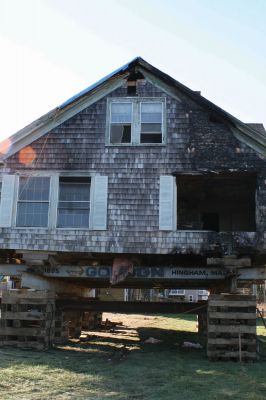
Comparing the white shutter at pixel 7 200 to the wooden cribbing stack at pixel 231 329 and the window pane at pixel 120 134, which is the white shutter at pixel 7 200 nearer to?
the window pane at pixel 120 134

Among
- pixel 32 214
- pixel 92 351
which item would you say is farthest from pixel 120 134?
pixel 92 351

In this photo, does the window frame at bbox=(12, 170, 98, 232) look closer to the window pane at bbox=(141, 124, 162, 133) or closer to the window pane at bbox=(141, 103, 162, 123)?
the window pane at bbox=(141, 124, 162, 133)

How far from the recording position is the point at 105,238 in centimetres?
1368

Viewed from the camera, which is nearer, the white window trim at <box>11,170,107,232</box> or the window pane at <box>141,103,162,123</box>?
the white window trim at <box>11,170,107,232</box>

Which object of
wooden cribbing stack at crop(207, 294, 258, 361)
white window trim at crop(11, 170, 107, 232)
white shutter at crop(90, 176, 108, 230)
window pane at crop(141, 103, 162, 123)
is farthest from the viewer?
window pane at crop(141, 103, 162, 123)

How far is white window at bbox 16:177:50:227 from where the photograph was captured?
46.1 ft

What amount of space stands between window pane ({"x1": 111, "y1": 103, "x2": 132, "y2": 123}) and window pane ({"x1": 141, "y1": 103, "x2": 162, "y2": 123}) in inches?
16.1

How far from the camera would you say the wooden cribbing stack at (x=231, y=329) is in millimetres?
12664

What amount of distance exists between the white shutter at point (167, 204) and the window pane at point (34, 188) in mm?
3255

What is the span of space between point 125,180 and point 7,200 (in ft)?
11.0

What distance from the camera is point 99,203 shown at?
1382 centimetres

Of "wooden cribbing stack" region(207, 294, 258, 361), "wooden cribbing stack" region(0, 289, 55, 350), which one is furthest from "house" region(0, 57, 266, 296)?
"wooden cribbing stack" region(207, 294, 258, 361)

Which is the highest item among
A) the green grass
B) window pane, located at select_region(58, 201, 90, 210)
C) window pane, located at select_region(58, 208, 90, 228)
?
window pane, located at select_region(58, 201, 90, 210)

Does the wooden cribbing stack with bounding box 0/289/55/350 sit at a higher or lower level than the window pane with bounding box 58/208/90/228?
lower
